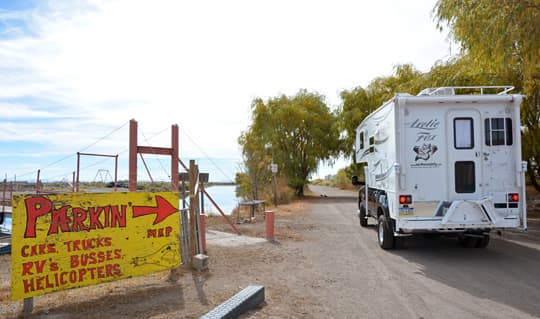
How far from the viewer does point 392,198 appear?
8383mm

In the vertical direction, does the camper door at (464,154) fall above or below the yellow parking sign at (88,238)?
above

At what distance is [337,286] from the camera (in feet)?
20.8

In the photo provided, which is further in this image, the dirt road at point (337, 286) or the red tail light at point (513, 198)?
the red tail light at point (513, 198)

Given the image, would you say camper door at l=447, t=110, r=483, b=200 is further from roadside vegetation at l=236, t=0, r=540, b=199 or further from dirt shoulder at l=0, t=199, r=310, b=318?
dirt shoulder at l=0, t=199, r=310, b=318

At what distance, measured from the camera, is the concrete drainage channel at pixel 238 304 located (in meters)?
4.57

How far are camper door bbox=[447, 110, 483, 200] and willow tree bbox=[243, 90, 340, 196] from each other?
2238 cm

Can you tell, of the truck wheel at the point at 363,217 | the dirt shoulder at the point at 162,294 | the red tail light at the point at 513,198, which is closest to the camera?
the dirt shoulder at the point at 162,294

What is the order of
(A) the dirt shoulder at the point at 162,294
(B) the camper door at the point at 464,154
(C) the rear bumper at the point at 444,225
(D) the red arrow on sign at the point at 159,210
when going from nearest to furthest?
(A) the dirt shoulder at the point at 162,294
(D) the red arrow on sign at the point at 159,210
(C) the rear bumper at the point at 444,225
(B) the camper door at the point at 464,154

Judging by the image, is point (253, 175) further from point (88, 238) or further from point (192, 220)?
point (88, 238)

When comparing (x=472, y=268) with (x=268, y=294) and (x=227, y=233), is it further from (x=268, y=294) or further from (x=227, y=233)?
(x=227, y=233)

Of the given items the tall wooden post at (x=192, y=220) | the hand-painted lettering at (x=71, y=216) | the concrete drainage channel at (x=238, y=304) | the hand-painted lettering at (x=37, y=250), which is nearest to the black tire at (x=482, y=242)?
the concrete drainage channel at (x=238, y=304)

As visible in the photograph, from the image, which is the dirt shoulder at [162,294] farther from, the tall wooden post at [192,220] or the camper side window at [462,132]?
the camper side window at [462,132]

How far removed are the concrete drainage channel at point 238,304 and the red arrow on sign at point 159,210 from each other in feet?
6.91

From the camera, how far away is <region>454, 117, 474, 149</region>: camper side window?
27.0 feet
